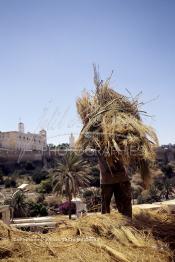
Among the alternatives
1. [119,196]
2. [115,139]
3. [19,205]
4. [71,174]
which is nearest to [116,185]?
[119,196]

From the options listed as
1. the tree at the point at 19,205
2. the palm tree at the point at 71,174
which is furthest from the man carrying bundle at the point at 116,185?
the tree at the point at 19,205

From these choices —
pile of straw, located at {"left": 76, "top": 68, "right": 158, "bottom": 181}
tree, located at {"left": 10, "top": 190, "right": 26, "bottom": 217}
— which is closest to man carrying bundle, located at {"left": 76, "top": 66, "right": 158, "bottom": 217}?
pile of straw, located at {"left": 76, "top": 68, "right": 158, "bottom": 181}

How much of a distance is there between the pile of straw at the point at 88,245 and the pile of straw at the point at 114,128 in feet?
4.25

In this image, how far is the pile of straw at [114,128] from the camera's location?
5.96 meters

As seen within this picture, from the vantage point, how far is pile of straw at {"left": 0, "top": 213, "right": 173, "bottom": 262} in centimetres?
401

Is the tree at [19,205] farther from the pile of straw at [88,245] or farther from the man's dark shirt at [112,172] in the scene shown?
the pile of straw at [88,245]

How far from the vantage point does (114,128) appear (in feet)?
19.9

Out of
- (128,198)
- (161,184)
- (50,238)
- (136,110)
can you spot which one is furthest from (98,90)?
(161,184)

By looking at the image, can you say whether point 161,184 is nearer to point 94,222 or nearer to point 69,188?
point 69,188

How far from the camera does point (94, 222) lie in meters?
5.16

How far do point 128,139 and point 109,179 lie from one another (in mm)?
925

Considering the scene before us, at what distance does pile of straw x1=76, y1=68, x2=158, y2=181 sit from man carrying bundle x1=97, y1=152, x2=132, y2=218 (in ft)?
0.84

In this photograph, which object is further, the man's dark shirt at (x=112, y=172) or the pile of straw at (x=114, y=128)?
the man's dark shirt at (x=112, y=172)

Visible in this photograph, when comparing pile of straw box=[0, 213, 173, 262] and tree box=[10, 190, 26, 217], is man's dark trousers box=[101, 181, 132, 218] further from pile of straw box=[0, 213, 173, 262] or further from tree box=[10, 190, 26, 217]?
tree box=[10, 190, 26, 217]
